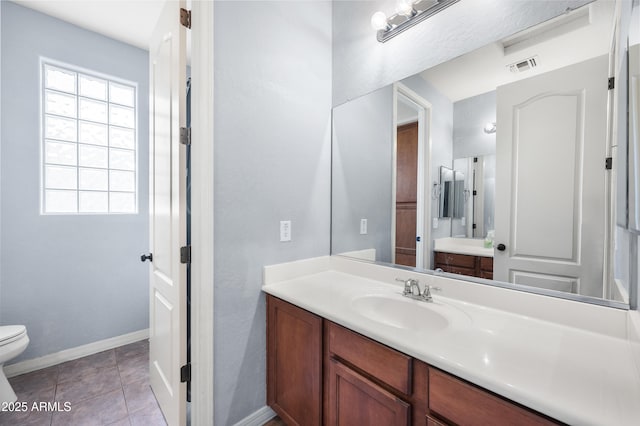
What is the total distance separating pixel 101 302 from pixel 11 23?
7.08 ft

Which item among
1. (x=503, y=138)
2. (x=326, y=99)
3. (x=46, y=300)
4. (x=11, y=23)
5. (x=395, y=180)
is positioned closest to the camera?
(x=503, y=138)

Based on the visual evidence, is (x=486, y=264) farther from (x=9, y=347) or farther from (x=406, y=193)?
(x=9, y=347)

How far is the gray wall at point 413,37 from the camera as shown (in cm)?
108

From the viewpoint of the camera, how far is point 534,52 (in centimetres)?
104

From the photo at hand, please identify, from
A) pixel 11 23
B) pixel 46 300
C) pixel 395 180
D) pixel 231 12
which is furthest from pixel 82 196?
pixel 395 180

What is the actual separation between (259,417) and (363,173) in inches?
59.6

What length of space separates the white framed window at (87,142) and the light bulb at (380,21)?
2225 mm

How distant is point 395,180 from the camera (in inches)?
60.7

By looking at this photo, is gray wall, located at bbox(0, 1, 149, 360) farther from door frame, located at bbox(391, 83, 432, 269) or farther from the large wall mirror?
door frame, located at bbox(391, 83, 432, 269)

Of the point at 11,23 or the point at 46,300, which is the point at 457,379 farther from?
the point at 11,23

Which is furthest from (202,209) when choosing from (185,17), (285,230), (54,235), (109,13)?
(109,13)

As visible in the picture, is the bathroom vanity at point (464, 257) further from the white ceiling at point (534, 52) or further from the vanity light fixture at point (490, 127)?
the white ceiling at point (534, 52)

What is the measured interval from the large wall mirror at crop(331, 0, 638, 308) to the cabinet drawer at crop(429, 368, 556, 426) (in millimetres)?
511

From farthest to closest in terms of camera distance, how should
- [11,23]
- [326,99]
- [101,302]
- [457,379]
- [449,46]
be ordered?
[101,302] < [11,23] < [326,99] < [449,46] < [457,379]
